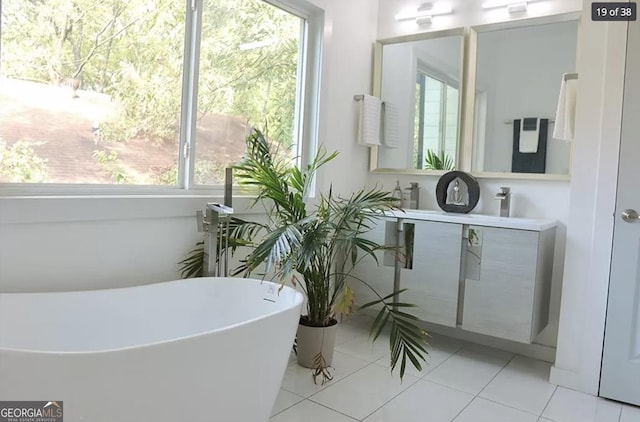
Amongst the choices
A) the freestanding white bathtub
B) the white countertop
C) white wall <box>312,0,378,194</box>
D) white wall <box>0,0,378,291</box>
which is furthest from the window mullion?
the white countertop

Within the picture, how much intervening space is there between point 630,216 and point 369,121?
5.83 ft

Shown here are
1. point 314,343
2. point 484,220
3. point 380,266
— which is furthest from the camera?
point 380,266

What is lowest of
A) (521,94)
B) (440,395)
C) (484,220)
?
(440,395)

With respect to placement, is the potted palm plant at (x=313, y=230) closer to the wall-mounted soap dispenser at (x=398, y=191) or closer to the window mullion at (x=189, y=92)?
the window mullion at (x=189, y=92)

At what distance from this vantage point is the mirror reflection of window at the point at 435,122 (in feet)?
10.7

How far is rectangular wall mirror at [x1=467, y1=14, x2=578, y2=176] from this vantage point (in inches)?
113

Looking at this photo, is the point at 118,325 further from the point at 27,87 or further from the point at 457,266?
the point at 457,266

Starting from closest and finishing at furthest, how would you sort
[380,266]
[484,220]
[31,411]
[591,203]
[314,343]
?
[31,411], [591,203], [314,343], [484,220], [380,266]

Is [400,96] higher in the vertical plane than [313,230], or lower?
higher

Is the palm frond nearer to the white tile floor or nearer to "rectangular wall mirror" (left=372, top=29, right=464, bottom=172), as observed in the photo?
"rectangular wall mirror" (left=372, top=29, right=464, bottom=172)

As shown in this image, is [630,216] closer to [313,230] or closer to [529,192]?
[529,192]

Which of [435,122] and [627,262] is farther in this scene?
[435,122]

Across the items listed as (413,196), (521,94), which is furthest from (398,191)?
(521,94)

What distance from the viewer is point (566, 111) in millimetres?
2605
